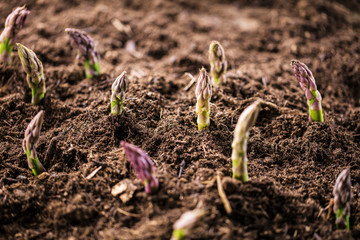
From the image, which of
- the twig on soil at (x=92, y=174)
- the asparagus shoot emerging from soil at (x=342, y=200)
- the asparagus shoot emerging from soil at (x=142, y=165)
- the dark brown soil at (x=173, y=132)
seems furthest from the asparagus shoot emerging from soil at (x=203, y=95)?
the asparagus shoot emerging from soil at (x=342, y=200)

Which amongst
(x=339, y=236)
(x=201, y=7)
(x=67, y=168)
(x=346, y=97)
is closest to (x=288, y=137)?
(x=339, y=236)

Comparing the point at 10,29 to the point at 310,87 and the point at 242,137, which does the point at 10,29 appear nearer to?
the point at 242,137

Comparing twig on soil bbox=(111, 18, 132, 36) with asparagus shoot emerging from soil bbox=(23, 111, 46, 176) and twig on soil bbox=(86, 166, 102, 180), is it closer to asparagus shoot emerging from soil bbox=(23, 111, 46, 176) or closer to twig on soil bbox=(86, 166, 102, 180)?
asparagus shoot emerging from soil bbox=(23, 111, 46, 176)

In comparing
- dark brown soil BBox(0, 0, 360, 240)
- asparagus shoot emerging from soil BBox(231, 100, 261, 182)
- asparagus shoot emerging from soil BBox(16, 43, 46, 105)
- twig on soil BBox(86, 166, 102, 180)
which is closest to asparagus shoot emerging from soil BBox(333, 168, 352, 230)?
dark brown soil BBox(0, 0, 360, 240)

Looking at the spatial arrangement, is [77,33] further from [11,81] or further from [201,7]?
[201,7]

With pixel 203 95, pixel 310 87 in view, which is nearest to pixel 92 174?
pixel 203 95
